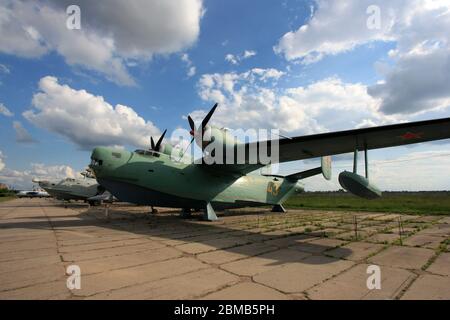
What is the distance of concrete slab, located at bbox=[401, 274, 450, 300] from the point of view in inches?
138

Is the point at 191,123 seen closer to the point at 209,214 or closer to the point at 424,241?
the point at 209,214

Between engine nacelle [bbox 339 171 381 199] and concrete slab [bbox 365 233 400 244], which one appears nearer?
engine nacelle [bbox 339 171 381 199]

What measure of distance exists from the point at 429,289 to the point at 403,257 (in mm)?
2158

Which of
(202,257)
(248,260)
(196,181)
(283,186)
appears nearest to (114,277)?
(202,257)

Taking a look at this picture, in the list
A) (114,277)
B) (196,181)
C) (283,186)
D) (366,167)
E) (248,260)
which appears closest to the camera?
(114,277)

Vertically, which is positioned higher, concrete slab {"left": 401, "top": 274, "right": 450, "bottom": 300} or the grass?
the grass

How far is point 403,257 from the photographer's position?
571 cm

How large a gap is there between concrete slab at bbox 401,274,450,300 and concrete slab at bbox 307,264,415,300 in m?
0.12

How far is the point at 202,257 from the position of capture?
5645mm

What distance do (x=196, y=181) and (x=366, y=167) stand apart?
7466 mm

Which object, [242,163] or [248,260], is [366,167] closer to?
[248,260]

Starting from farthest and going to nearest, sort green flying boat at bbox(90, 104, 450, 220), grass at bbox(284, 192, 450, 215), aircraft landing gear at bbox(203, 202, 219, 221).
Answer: grass at bbox(284, 192, 450, 215)
aircraft landing gear at bbox(203, 202, 219, 221)
green flying boat at bbox(90, 104, 450, 220)

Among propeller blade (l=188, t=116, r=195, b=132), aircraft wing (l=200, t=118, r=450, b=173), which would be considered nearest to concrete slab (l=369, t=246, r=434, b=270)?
aircraft wing (l=200, t=118, r=450, b=173)

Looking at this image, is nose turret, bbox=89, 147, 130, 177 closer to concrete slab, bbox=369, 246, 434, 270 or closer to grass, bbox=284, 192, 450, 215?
concrete slab, bbox=369, 246, 434, 270
